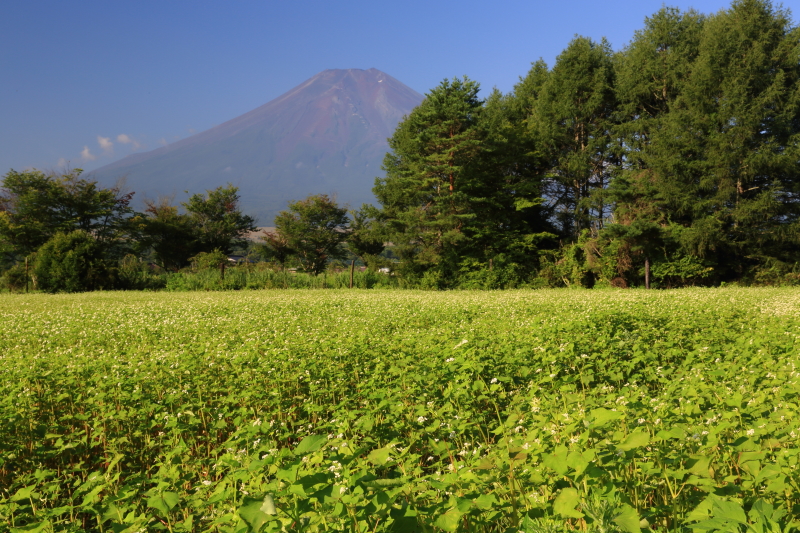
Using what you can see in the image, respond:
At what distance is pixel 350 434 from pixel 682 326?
7547 millimetres

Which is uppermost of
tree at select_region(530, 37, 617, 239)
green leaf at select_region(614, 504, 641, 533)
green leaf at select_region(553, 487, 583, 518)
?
tree at select_region(530, 37, 617, 239)

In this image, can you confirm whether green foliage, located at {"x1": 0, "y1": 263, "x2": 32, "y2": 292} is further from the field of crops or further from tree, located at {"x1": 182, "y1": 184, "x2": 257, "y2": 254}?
the field of crops

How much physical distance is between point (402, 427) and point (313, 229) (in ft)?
143

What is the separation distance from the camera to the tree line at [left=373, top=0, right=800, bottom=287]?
83.4ft

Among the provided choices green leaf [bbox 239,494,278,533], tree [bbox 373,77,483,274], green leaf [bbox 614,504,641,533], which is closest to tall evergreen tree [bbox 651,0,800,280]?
tree [bbox 373,77,483,274]

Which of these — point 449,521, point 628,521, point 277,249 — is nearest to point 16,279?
point 277,249

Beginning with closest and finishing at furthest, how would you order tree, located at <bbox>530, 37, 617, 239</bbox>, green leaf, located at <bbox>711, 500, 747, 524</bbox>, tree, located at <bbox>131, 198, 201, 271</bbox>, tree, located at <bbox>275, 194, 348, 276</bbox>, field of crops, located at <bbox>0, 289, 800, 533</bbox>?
green leaf, located at <bbox>711, 500, 747, 524</bbox>, field of crops, located at <bbox>0, 289, 800, 533</bbox>, tree, located at <bbox>530, 37, 617, 239</bbox>, tree, located at <bbox>131, 198, 201, 271</bbox>, tree, located at <bbox>275, 194, 348, 276</bbox>

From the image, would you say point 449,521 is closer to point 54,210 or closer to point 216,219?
point 54,210

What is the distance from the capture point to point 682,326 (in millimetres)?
8953

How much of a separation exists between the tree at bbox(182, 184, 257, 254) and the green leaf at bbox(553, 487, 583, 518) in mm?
47720

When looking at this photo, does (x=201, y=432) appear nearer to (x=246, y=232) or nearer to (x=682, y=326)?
(x=682, y=326)

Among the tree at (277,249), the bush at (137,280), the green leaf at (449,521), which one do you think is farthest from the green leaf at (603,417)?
the tree at (277,249)

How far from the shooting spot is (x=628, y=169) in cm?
2861

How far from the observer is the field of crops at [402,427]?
2.20 meters
